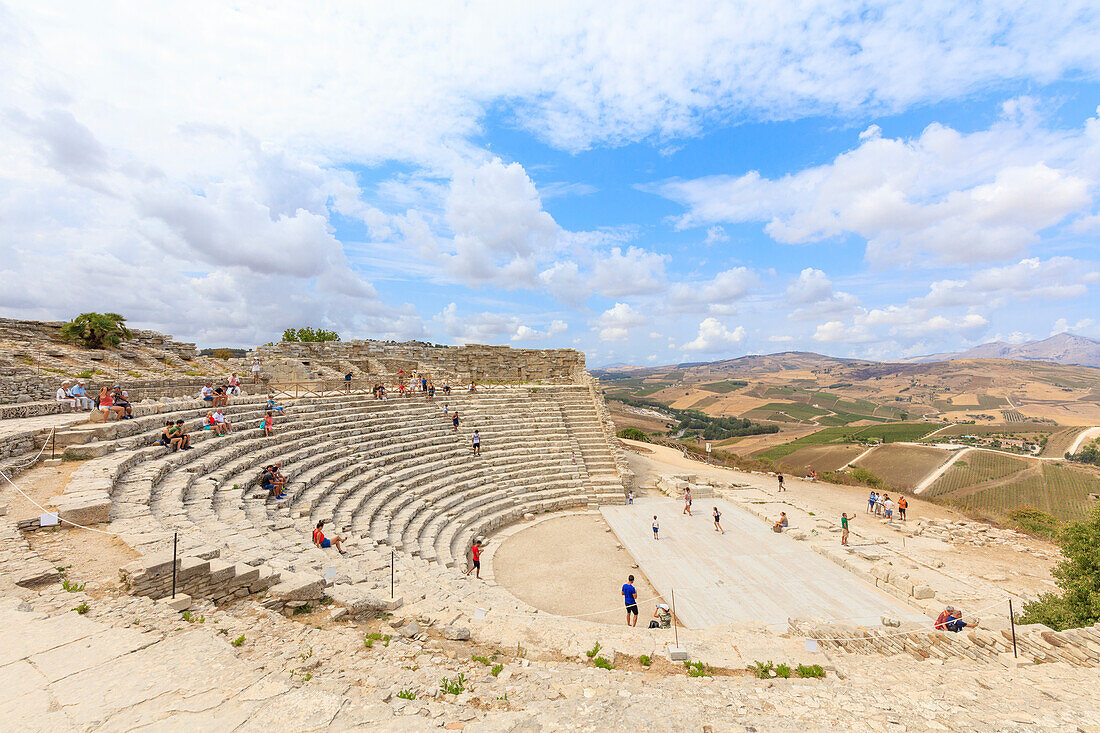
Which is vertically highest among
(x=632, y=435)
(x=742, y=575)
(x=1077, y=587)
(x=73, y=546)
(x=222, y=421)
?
(x=222, y=421)

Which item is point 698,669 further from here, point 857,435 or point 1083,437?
point 1083,437

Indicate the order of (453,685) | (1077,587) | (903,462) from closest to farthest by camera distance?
(453,685) → (1077,587) → (903,462)

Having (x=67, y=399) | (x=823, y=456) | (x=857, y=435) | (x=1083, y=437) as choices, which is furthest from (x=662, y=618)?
(x=1083, y=437)

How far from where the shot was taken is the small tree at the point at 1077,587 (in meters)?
7.81

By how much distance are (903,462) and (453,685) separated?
184 ft

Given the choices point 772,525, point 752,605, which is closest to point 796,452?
point 772,525

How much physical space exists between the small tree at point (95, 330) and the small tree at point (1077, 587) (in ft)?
108

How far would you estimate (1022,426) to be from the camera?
66.9m

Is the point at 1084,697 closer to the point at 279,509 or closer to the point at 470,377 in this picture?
the point at 279,509

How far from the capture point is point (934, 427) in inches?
2731

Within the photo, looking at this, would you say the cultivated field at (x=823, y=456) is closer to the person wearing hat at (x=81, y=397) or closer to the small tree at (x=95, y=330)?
the person wearing hat at (x=81, y=397)

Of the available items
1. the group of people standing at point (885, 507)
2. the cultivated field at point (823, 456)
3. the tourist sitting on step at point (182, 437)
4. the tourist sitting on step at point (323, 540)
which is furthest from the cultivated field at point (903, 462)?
the tourist sitting on step at point (182, 437)

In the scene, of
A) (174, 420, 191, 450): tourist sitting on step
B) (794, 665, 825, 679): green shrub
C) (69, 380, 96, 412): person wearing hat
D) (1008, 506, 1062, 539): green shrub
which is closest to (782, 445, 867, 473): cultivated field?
(1008, 506, 1062, 539): green shrub

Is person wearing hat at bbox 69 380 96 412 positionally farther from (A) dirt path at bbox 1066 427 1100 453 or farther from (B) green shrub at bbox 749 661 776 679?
(A) dirt path at bbox 1066 427 1100 453
